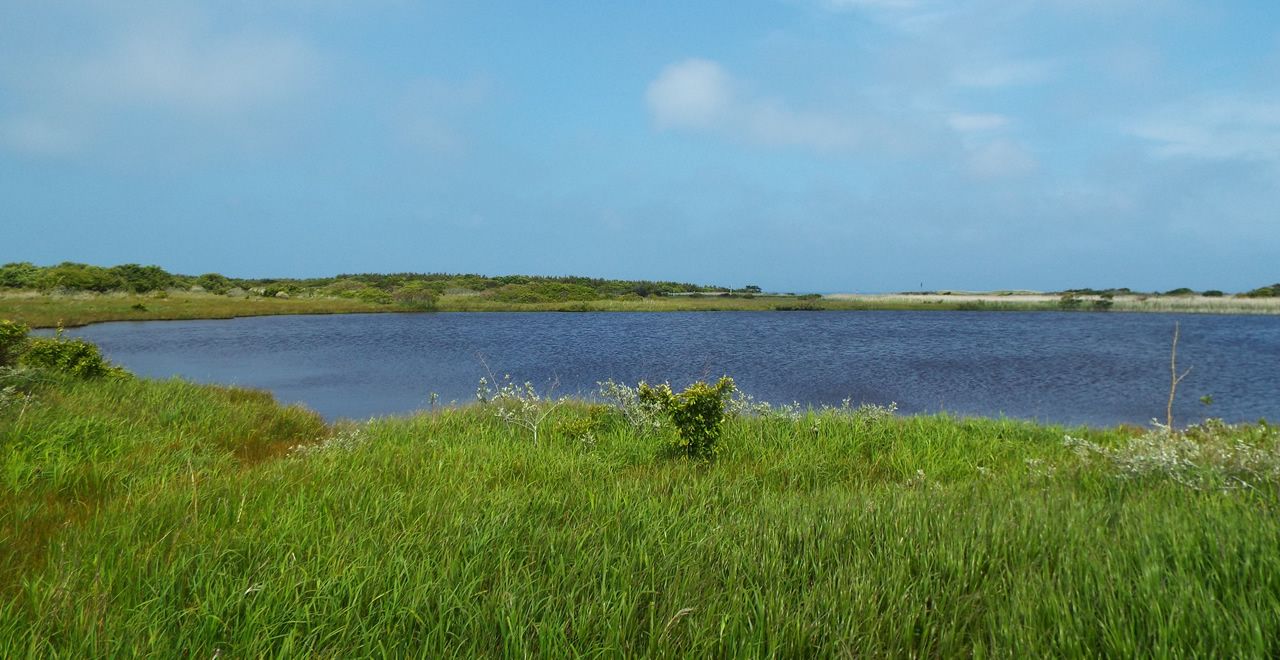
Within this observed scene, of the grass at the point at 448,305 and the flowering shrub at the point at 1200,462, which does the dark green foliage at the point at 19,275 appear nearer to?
the grass at the point at 448,305

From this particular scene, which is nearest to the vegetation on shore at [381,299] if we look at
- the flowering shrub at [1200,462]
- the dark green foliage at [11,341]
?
the dark green foliage at [11,341]

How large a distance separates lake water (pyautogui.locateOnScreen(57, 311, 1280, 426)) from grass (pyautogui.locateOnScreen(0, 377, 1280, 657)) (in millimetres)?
8721

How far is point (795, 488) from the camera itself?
5512mm

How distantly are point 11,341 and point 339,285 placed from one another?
274ft

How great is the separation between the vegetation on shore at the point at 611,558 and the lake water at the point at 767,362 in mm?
8403

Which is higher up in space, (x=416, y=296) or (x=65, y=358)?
(x=416, y=296)

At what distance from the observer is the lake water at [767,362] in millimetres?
15078

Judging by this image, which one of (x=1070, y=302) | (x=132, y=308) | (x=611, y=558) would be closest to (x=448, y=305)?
(x=132, y=308)

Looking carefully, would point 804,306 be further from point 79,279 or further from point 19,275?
point 19,275

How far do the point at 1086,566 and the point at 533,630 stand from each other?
2618 mm

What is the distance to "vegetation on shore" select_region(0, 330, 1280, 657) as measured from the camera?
7.66 feet

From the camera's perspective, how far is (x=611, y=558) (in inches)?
121

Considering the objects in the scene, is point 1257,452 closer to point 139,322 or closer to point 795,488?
point 795,488

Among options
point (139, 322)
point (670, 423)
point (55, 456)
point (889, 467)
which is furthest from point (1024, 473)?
point (139, 322)
